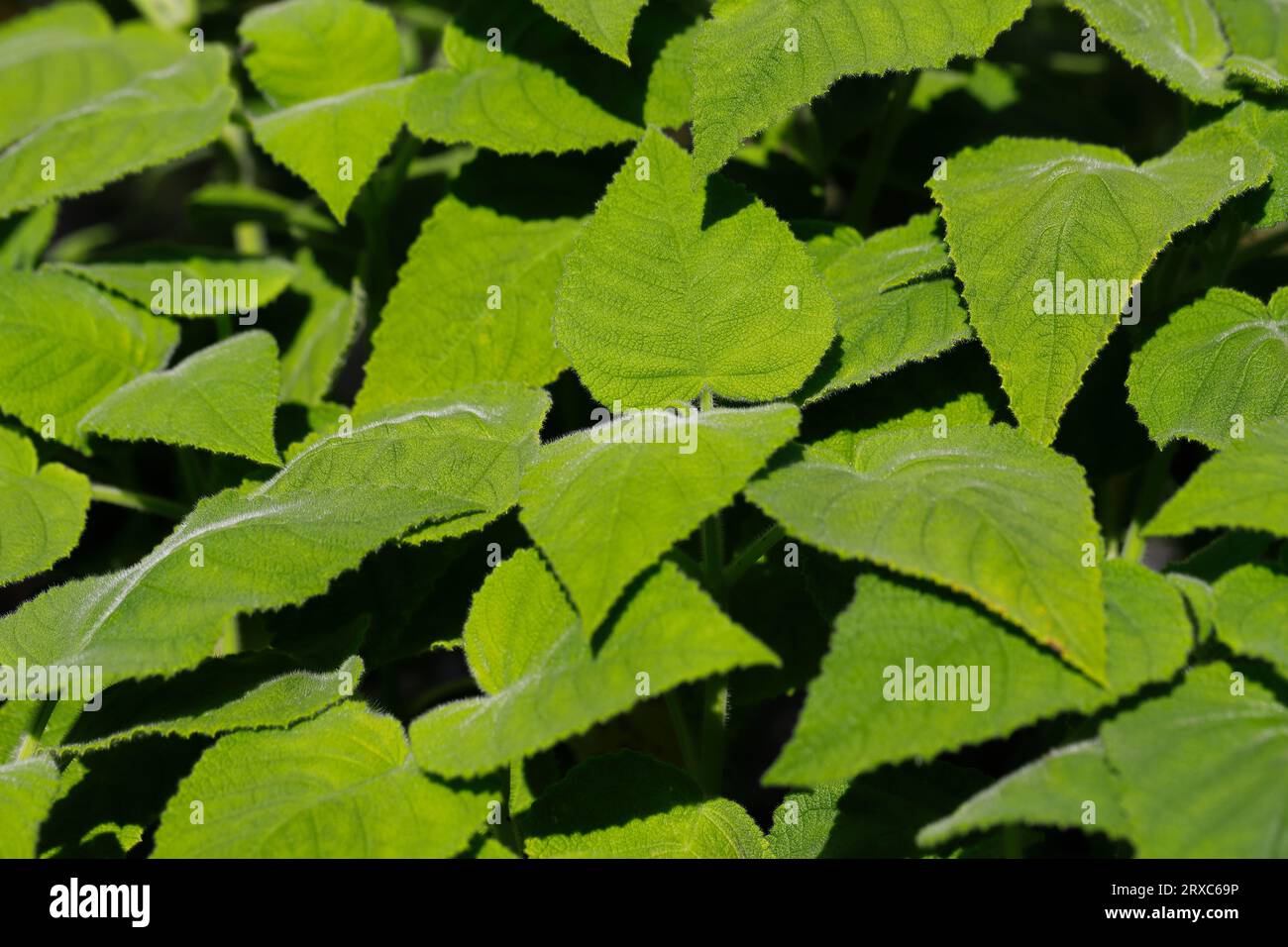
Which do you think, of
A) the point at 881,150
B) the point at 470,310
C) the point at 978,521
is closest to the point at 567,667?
the point at 978,521

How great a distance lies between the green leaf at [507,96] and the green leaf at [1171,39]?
24.3 inches

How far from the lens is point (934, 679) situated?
40.5 inches

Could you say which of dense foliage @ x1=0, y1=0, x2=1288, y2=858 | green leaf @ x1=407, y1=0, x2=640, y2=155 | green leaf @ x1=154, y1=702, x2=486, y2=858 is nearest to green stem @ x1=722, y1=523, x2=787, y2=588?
dense foliage @ x1=0, y1=0, x2=1288, y2=858

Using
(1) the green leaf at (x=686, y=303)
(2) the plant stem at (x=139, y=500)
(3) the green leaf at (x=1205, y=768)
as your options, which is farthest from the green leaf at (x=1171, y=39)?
(2) the plant stem at (x=139, y=500)

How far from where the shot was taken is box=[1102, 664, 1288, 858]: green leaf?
0.98 m

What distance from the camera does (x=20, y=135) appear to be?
7.20 feet

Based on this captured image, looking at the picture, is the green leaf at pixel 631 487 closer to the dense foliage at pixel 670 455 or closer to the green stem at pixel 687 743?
the dense foliage at pixel 670 455

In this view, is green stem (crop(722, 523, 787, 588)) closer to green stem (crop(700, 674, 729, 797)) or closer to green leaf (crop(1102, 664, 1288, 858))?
green stem (crop(700, 674, 729, 797))

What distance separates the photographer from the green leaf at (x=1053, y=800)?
1.00m

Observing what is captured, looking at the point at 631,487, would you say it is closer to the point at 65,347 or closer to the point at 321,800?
the point at 321,800

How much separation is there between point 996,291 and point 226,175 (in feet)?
5.57

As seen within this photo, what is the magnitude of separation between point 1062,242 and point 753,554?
Answer: 469mm

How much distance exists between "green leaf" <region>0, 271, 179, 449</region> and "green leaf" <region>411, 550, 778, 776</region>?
32.0 inches

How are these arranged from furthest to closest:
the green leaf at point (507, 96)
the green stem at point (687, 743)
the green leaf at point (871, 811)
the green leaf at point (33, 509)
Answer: the green leaf at point (507, 96) < the green leaf at point (33, 509) < the green stem at point (687, 743) < the green leaf at point (871, 811)
